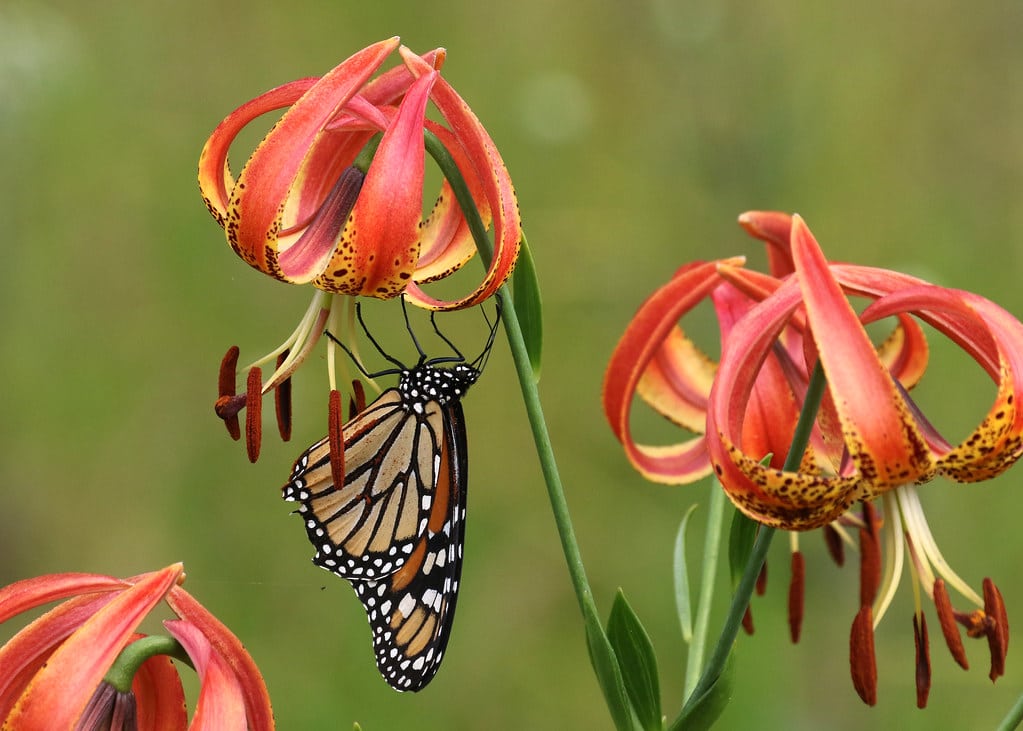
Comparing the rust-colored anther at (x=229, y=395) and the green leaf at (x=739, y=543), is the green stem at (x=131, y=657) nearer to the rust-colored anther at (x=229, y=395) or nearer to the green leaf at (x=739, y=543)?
the rust-colored anther at (x=229, y=395)

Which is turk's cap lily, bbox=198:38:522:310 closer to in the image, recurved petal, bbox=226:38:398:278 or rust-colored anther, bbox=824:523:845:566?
recurved petal, bbox=226:38:398:278

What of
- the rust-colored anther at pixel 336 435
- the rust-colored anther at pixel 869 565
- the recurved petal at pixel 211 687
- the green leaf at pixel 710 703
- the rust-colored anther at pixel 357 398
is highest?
the rust-colored anther at pixel 357 398

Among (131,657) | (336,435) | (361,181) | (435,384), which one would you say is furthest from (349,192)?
(131,657)

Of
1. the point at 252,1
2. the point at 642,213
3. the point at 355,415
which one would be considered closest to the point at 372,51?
the point at 355,415

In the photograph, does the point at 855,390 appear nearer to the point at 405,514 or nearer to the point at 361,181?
the point at 361,181

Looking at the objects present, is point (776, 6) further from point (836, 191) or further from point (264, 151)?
point (264, 151)

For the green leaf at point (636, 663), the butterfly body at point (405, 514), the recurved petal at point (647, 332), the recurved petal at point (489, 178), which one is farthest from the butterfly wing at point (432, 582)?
the recurved petal at point (489, 178)
